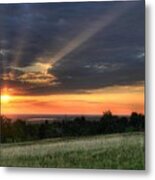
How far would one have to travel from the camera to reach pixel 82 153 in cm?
213

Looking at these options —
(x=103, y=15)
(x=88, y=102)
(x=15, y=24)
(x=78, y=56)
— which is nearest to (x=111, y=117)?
(x=88, y=102)

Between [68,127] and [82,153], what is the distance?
0.12 meters

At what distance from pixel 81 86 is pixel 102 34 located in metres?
0.23

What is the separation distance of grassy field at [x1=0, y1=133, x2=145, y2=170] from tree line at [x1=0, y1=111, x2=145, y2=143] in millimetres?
23

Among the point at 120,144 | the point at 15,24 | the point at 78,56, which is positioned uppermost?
the point at 15,24

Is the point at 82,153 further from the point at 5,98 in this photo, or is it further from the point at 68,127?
the point at 5,98

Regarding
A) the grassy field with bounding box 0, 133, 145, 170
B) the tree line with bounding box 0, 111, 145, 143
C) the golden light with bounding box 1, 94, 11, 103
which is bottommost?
the grassy field with bounding box 0, 133, 145, 170

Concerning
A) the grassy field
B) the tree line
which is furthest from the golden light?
the grassy field

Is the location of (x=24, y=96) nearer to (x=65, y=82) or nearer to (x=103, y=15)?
(x=65, y=82)

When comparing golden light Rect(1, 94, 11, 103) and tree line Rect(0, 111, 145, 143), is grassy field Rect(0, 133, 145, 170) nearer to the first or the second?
tree line Rect(0, 111, 145, 143)

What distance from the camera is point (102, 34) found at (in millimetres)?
2115

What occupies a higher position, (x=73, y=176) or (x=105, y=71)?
(x=105, y=71)

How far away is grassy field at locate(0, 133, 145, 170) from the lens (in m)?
2.09

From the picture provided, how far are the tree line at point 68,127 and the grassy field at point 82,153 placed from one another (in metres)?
0.02
